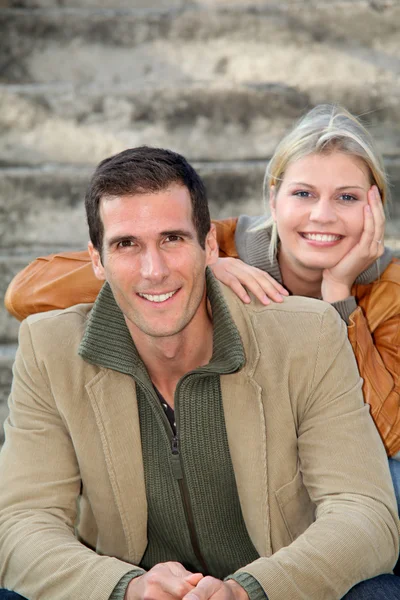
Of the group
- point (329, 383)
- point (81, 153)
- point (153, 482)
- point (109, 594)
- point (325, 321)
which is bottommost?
point (109, 594)

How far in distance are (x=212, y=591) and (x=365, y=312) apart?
1003 mm

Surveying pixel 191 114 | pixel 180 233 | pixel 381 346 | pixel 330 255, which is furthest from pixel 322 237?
pixel 191 114

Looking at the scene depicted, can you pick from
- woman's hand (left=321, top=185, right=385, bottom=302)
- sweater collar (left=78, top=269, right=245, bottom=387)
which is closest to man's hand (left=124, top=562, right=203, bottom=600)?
sweater collar (left=78, top=269, right=245, bottom=387)

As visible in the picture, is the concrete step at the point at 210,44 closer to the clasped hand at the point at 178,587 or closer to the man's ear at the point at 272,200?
the man's ear at the point at 272,200

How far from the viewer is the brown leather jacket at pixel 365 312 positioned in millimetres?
2145

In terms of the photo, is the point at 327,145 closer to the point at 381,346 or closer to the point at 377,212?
the point at 377,212

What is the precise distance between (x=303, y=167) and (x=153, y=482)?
922mm

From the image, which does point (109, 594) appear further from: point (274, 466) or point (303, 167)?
point (303, 167)

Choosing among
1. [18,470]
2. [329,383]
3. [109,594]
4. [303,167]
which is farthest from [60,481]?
[303,167]

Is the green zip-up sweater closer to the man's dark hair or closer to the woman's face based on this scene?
the man's dark hair

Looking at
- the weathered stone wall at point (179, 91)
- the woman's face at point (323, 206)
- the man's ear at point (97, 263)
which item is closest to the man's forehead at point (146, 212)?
the man's ear at point (97, 263)

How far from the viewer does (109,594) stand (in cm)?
162

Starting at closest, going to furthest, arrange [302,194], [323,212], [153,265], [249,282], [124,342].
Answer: [153,265]
[124,342]
[249,282]
[323,212]
[302,194]

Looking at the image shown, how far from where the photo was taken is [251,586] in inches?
63.7
